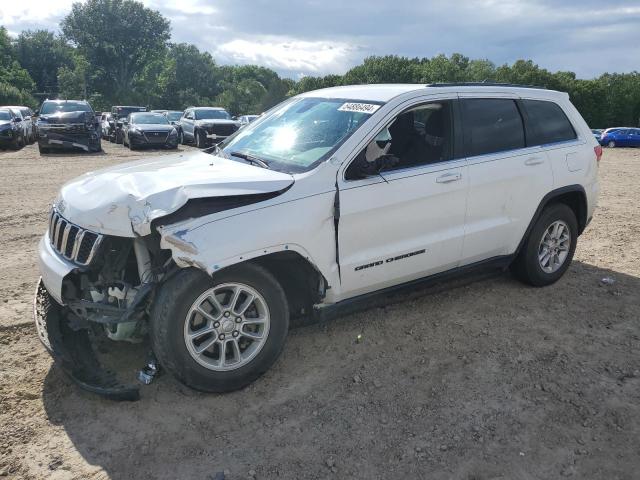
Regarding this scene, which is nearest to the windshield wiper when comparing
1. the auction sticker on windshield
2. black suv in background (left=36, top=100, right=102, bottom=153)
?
the auction sticker on windshield

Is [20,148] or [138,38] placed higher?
[138,38]

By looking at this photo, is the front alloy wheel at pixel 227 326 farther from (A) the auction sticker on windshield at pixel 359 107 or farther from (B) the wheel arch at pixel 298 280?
(A) the auction sticker on windshield at pixel 359 107

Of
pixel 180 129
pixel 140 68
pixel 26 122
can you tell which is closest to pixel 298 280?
pixel 180 129

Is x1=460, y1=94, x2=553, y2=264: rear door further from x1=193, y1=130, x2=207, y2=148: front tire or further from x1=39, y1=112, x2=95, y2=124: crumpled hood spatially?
x1=193, y1=130, x2=207, y2=148: front tire

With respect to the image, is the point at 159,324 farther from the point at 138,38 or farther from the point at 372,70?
the point at 138,38

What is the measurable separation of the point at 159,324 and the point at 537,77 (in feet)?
171

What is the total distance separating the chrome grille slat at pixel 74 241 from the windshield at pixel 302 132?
131 cm

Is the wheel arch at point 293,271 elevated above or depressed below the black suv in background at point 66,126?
below

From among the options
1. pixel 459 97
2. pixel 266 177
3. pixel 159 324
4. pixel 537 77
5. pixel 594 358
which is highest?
pixel 537 77

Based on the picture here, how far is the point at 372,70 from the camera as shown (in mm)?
61812

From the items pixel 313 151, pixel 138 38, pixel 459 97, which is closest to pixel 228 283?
pixel 313 151

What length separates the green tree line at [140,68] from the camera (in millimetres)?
60000

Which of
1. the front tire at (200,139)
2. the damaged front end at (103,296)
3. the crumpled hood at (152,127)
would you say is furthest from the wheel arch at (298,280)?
the front tire at (200,139)

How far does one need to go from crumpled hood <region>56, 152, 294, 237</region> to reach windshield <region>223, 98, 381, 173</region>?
236 millimetres
